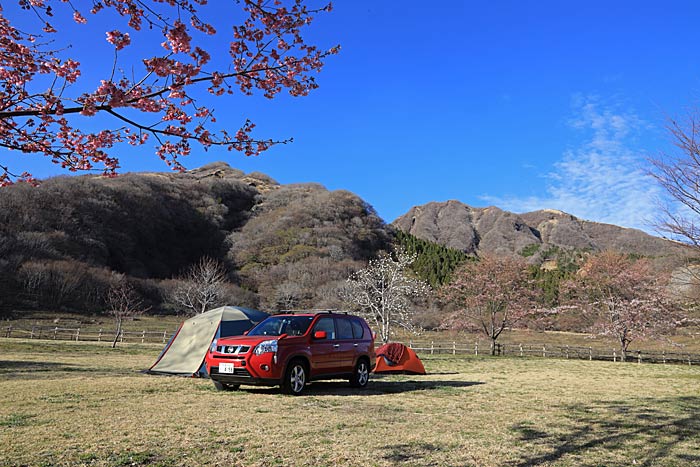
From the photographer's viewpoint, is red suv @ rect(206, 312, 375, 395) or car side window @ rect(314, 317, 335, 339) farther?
car side window @ rect(314, 317, 335, 339)

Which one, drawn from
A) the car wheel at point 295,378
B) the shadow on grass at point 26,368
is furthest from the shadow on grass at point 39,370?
the car wheel at point 295,378

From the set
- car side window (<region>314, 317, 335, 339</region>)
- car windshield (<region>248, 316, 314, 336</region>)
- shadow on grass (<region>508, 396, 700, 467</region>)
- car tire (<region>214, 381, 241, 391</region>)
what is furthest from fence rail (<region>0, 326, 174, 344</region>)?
shadow on grass (<region>508, 396, 700, 467</region>)

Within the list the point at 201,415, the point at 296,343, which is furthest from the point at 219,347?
the point at 201,415

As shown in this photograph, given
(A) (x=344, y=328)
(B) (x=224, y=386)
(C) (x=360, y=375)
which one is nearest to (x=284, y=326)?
(A) (x=344, y=328)

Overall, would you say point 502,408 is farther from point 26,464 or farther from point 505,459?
point 26,464

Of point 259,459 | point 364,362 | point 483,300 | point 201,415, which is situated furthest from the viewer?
point 483,300

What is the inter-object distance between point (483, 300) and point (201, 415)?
29.8m

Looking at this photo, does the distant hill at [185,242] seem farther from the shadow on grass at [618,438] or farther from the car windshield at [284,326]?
the car windshield at [284,326]

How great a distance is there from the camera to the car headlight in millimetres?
9250

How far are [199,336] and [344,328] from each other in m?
4.98

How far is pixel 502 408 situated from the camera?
848 centimetres

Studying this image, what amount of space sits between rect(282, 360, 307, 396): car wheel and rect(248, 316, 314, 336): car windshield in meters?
0.66

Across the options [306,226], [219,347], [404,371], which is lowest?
[404,371]

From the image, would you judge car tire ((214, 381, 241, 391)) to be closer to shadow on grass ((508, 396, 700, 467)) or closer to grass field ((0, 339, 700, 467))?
grass field ((0, 339, 700, 467))
